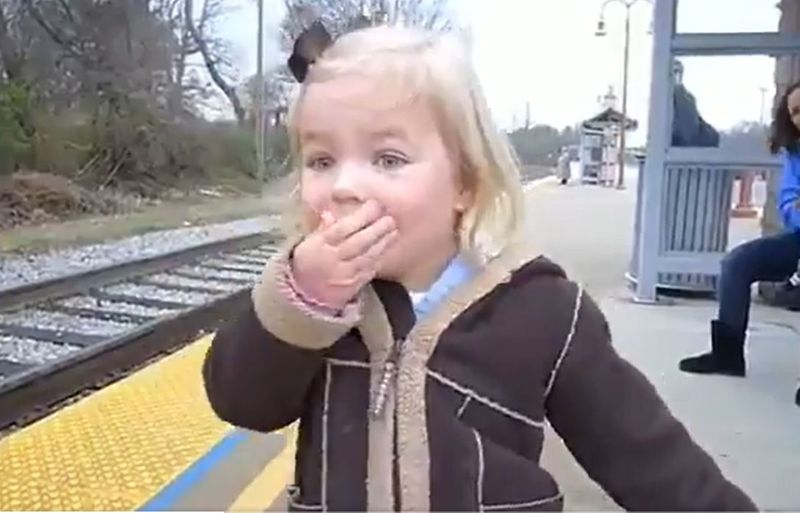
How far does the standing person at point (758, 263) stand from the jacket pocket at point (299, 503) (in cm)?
359

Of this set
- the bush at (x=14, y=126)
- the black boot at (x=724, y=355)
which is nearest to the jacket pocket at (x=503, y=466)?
the black boot at (x=724, y=355)

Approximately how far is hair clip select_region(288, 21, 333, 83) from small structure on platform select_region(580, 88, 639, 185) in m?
31.2

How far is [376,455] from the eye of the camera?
4.32 feet

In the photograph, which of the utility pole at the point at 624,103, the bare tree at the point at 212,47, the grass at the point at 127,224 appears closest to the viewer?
the grass at the point at 127,224

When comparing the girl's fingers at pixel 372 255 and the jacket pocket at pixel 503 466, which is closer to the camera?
the girl's fingers at pixel 372 255

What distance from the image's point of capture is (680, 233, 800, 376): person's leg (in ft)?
15.9

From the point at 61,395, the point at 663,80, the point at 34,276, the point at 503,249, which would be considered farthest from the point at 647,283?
the point at 503,249

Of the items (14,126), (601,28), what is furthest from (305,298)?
(601,28)

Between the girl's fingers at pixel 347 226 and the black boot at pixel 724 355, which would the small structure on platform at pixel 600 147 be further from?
the girl's fingers at pixel 347 226

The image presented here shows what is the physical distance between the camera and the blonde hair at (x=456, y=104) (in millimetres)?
1315

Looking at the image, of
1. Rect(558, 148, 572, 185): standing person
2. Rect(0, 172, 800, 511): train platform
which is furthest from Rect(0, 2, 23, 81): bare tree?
Rect(558, 148, 572, 185): standing person

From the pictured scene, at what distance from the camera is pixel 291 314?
122 cm

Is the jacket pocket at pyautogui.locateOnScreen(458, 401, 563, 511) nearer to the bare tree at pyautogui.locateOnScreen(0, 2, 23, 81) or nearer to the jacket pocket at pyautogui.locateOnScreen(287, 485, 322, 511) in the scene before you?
the jacket pocket at pyautogui.locateOnScreen(287, 485, 322, 511)

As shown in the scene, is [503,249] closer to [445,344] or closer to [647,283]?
[445,344]
